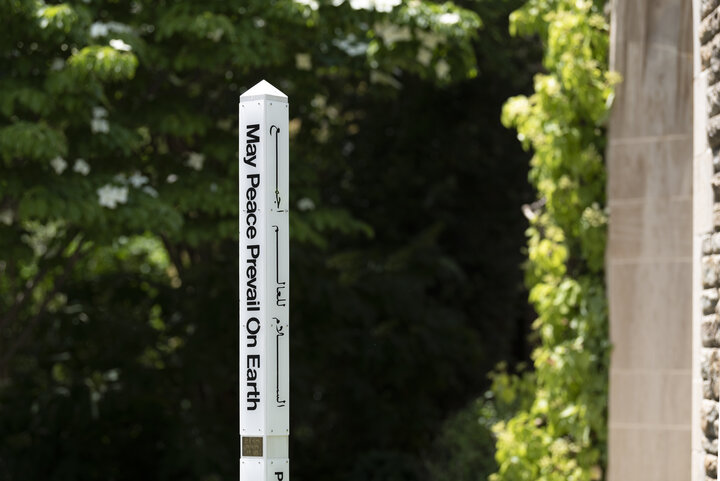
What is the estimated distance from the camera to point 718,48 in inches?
232

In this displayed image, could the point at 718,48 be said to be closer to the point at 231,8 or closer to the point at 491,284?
the point at 231,8

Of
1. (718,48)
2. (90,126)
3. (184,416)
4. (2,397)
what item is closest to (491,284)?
(184,416)

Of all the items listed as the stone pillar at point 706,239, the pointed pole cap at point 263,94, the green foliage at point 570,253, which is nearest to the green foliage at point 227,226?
the green foliage at point 570,253

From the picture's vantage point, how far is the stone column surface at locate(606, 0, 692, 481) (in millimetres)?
7684

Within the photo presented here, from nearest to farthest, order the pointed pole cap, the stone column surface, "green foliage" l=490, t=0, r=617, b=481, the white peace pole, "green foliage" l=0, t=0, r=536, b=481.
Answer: the white peace pole, the pointed pole cap, the stone column surface, "green foliage" l=490, t=0, r=617, b=481, "green foliage" l=0, t=0, r=536, b=481

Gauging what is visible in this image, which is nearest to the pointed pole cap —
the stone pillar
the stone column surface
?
the stone pillar

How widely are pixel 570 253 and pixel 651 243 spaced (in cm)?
57

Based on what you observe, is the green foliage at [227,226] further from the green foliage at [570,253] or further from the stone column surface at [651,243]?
the stone column surface at [651,243]

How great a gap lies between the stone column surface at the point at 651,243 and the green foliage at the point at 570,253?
135 mm

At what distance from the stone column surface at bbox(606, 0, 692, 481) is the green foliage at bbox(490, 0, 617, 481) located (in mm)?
135

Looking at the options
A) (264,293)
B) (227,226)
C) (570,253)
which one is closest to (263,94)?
(264,293)

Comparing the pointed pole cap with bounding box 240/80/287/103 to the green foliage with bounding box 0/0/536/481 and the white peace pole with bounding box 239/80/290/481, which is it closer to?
the white peace pole with bounding box 239/80/290/481

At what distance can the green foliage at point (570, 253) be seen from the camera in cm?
791

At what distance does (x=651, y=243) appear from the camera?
7.75 meters
